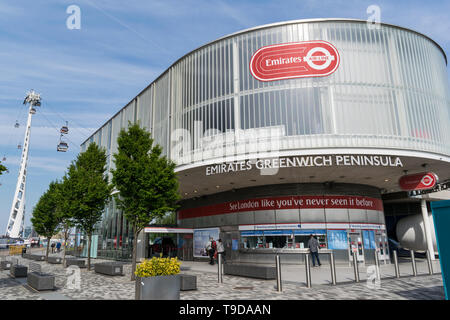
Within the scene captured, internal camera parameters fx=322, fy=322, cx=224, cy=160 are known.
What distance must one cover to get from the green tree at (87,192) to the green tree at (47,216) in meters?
9.54

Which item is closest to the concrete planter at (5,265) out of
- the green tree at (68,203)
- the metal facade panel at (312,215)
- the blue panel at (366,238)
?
the green tree at (68,203)

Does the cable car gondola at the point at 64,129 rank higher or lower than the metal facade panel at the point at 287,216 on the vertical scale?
higher

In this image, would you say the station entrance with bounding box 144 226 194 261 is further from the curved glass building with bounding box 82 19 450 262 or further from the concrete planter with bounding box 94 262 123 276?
the concrete planter with bounding box 94 262 123 276

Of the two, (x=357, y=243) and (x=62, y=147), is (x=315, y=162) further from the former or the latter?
(x=62, y=147)

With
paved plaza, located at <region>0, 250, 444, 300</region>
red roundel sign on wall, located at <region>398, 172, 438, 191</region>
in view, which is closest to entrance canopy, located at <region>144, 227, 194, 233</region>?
paved plaza, located at <region>0, 250, 444, 300</region>

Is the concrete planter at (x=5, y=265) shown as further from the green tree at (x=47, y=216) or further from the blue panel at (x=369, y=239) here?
the blue panel at (x=369, y=239)

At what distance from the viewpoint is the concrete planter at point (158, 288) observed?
834 centimetres

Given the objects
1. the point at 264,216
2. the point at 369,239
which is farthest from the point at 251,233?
the point at 369,239

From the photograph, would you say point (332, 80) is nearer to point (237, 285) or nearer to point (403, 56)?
point (403, 56)

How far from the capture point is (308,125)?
1842 centimetres

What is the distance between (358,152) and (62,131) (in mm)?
51006

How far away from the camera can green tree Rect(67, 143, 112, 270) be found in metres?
21.5

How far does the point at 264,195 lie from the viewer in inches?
945
